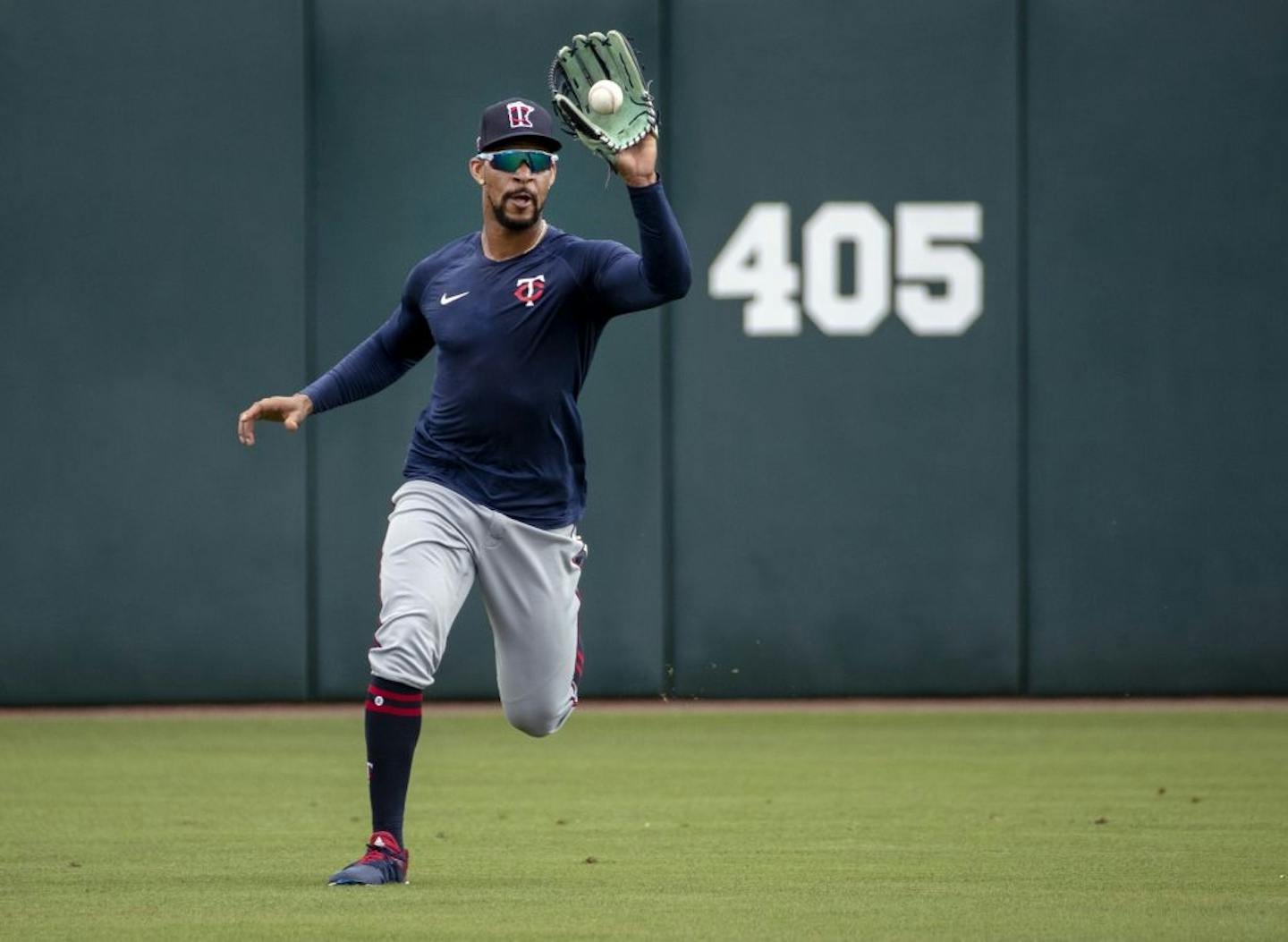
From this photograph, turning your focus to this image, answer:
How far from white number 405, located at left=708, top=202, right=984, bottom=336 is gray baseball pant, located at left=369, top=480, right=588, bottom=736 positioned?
17.4 feet

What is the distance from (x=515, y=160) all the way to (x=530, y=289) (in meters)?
0.36

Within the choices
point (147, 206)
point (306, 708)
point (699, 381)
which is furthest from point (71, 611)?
point (699, 381)

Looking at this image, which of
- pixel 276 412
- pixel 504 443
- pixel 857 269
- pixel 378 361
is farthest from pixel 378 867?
pixel 857 269

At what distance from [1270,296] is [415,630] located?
7.10 m

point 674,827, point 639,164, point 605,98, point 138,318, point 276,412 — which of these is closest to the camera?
point 639,164

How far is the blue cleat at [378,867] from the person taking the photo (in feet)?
19.7

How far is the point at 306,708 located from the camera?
38.7 feet

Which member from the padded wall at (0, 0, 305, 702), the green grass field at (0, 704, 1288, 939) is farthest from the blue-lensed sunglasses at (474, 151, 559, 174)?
the padded wall at (0, 0, 305, 702)

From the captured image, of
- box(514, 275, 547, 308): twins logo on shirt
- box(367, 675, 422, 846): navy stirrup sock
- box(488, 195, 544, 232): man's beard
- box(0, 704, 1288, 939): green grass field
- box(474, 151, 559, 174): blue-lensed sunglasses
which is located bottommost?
box(0, 704, 1288, 939): green grass field

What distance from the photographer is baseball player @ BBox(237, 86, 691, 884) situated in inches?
243

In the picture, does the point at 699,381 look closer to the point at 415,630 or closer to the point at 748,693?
the point at 748,693

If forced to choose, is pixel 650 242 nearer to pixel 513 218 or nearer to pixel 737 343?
pixel 513 218

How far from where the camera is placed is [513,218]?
20.8 feet

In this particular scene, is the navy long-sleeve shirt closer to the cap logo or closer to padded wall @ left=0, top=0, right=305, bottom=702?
the cap logo
